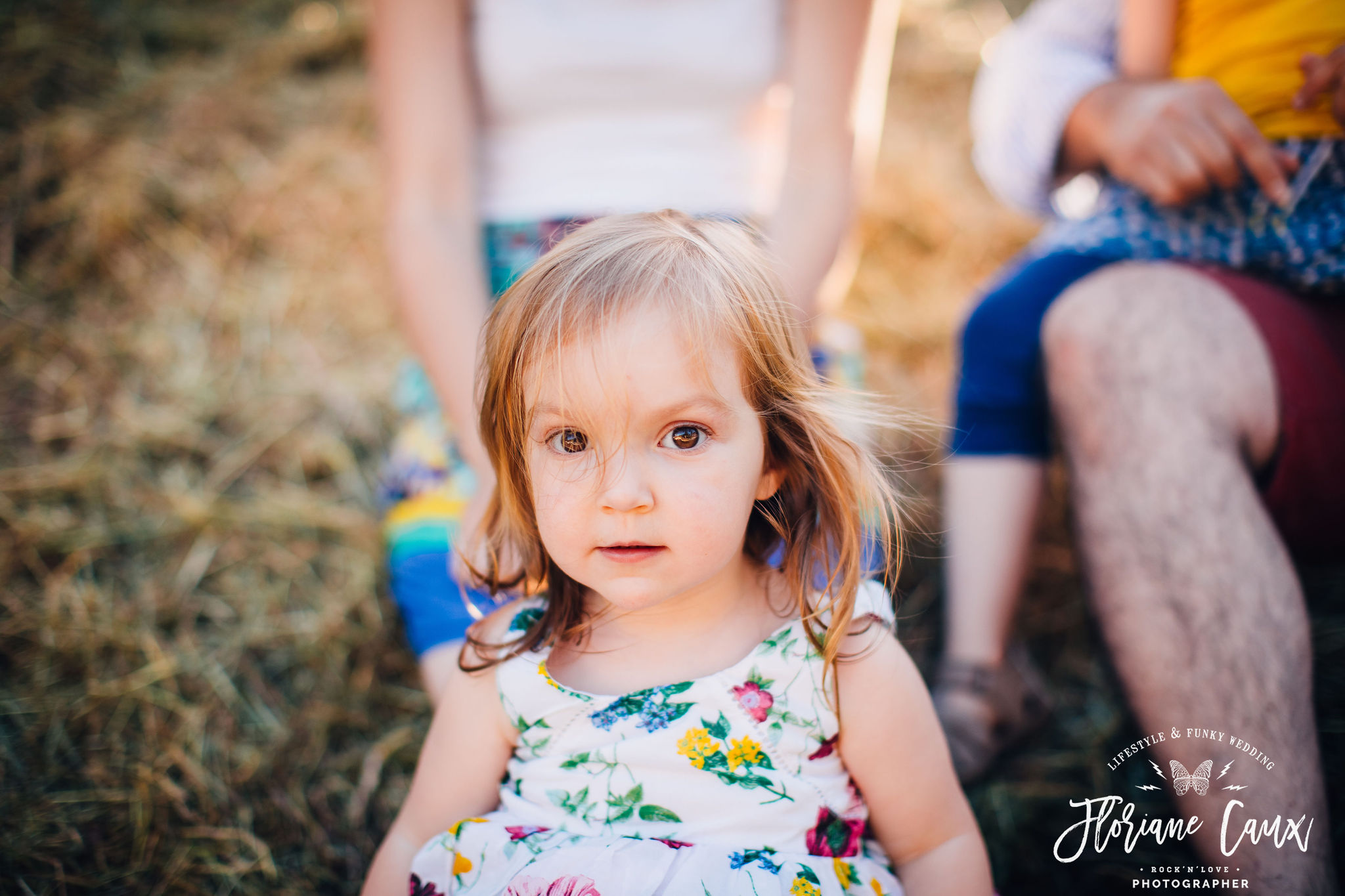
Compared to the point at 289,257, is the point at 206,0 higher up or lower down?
higher up

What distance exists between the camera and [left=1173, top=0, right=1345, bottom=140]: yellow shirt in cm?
115

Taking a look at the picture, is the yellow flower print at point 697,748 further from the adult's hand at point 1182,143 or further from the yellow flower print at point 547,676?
the adult's hand at point 1182,143

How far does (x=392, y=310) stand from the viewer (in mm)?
2637

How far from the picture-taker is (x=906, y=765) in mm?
938

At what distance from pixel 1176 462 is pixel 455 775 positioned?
1032 millimetres

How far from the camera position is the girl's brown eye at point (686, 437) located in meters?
0.85

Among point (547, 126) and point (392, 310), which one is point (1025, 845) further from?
point (392, 310)

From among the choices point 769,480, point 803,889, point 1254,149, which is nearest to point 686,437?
point 769,480

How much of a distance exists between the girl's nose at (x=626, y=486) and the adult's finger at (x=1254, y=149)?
1015mm

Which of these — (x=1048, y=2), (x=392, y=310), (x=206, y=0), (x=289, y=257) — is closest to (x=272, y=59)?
(x=206, y=0)

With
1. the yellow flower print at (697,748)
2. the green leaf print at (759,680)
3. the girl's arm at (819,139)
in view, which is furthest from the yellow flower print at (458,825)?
the girl's arm at (819,139)

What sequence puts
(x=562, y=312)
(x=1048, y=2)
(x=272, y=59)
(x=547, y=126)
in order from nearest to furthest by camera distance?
(x=562, y=312) < (x=1048, y=2) < (x=547, y=126) < (x=272, y=59)

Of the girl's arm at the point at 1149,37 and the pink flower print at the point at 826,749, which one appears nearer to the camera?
the pink flower print at the point at 826,749

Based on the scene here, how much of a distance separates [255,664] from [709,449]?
1.34 m
